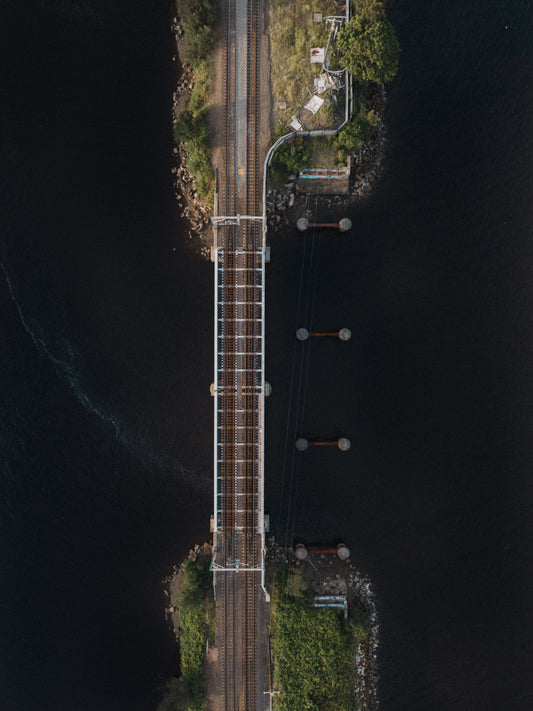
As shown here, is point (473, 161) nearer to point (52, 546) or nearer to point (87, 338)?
point (87, 338)

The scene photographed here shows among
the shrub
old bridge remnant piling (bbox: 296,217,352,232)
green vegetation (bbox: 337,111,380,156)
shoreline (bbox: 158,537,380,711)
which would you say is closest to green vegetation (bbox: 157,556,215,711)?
shoreline (bbox: 158,537,380,711)

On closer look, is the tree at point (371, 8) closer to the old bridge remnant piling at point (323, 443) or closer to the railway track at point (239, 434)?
the railway track at point (239, 434)

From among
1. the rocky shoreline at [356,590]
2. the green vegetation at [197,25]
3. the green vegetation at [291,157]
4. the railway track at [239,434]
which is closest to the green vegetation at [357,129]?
the green vegetation at [291,157]

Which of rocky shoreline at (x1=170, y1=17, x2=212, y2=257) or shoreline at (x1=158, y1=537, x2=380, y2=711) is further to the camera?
shoreline at (x1=158, y1=537, x2=380, y2=711)

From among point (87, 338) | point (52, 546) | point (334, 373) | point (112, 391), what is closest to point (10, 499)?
point (52, 546)

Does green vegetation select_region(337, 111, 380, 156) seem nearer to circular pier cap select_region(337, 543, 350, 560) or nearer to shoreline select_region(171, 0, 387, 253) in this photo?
shoreline select_region(171, 0, 387, 253)
